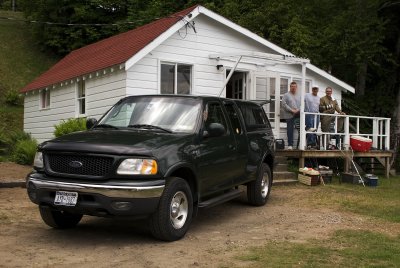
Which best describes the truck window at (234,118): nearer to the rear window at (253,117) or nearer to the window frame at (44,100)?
the rear window at (253,117)

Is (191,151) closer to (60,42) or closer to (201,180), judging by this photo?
(201,180)

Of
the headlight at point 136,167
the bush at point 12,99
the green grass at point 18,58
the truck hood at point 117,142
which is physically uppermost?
the green grass at point 18,58

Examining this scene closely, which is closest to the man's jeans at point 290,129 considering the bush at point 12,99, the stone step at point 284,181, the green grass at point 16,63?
the stone step at point 284,181

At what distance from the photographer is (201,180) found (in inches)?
A: 273

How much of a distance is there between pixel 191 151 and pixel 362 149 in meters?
9.27

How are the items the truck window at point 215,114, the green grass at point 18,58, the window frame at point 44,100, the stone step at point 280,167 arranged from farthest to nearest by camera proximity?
the green grass at point 18,58
the window frame at point 44,100
the stone step at point 280,167
the truck window at point 215,114

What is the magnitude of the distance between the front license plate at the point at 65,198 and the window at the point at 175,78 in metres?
8.29

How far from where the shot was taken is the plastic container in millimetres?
14500

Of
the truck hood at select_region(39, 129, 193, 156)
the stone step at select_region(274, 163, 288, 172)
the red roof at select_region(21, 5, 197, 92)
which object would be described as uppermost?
the red roof at select_region(21, 5, 197, 92)

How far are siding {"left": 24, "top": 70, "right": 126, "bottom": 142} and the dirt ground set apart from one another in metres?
5.05

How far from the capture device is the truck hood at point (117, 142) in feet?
19.5

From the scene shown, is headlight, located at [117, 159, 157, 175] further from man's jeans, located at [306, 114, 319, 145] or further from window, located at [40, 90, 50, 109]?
window, located at [40, 90, 50, 109]

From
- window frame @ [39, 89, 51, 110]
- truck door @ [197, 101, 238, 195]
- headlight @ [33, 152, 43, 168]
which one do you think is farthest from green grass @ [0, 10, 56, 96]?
headlight @ [33, 152, 43, 168]

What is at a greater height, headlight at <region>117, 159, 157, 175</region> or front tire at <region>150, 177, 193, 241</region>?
headlight at <region>117, 159, 157, 175</region>
